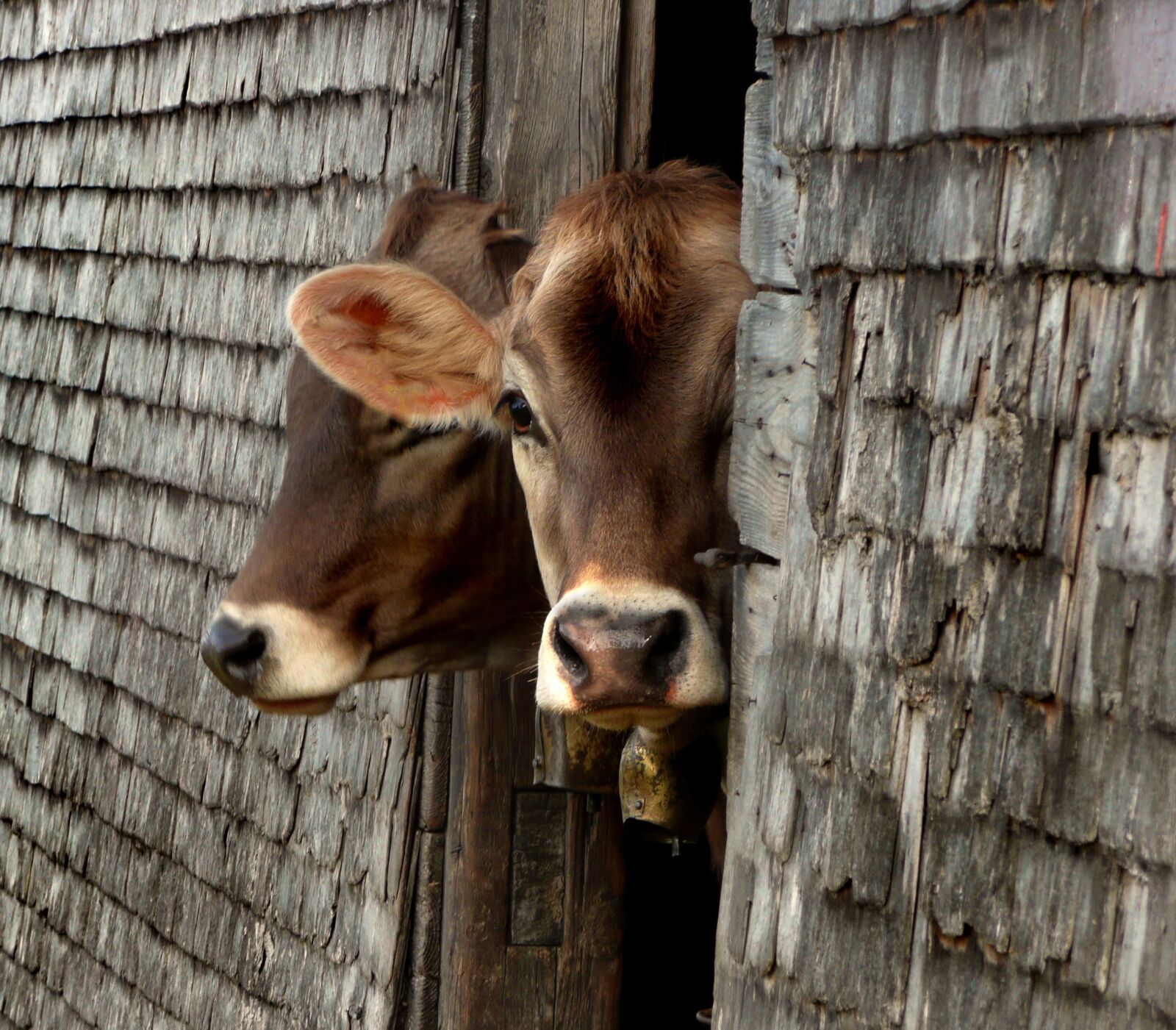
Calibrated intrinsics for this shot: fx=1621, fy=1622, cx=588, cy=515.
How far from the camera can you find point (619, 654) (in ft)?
8.38

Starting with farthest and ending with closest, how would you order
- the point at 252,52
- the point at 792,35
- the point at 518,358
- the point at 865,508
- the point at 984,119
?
the point at 252,52 < the point at 518,358 < the point at 792,35 < the point at 865,508 < the point at 984,119

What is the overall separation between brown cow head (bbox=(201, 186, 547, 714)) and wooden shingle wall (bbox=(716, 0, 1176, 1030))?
3.34ft

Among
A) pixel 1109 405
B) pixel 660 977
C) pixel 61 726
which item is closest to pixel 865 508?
pixel 1109 405

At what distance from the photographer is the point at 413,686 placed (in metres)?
3.97

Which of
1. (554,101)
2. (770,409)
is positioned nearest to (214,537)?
(554,101)

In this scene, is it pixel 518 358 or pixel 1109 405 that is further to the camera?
pixel 518 358

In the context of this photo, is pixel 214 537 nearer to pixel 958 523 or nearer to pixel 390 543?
pixel 390 543

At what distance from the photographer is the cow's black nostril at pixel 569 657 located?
2.59m

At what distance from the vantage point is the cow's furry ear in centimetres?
340

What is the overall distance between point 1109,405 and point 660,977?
11.6 feet

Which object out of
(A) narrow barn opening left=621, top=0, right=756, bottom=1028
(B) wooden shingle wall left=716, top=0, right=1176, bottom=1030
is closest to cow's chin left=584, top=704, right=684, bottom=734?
(B) wooden shingle wall left=716, top=0, right=1176, bottom=1030

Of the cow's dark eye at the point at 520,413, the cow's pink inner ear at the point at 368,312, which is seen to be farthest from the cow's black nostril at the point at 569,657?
the cow's pink inner ear at the point at 368,312

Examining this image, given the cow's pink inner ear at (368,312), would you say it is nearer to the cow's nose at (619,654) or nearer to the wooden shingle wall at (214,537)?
the wooden shingle wall at (214,537)

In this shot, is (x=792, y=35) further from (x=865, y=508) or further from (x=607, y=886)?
(x=607, y=886)
